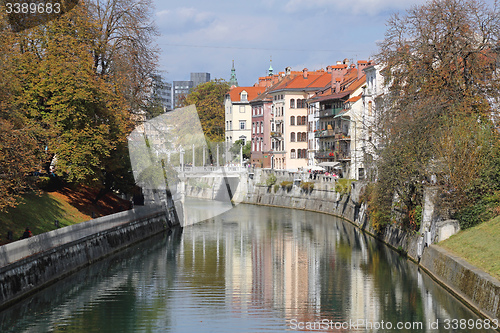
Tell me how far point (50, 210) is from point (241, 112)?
9500cm

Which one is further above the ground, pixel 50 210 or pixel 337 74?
pixel 337 74

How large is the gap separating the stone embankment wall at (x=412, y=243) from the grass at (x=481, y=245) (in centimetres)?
34

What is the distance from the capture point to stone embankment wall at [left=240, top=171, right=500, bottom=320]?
25422 mm

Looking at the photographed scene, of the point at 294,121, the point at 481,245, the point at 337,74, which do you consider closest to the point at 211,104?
the point at 294,121

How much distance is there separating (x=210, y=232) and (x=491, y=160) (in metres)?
26.8

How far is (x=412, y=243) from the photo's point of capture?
39844 millimetres

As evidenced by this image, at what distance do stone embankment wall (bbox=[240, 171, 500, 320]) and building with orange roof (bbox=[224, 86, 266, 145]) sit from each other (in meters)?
44.2

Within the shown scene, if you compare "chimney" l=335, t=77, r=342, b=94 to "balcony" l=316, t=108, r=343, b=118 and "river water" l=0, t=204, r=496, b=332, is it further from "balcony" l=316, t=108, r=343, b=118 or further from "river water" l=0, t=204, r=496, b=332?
"river water" l=0, t=204, r=496, b=332

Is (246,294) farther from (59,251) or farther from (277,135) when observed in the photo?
Answer: (277,135)

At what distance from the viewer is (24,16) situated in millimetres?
41531

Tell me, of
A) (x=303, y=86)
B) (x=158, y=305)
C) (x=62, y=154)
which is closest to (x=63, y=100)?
(x=62, y=154)
